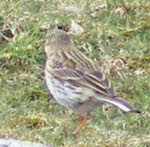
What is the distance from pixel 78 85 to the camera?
7.57m

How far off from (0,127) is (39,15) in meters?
2.43

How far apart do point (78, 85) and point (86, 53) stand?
203 cm

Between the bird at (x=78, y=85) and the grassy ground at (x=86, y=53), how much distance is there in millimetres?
292

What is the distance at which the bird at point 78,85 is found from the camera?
7395 mm

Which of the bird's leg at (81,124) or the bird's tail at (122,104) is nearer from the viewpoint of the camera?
the bird's tail at (122,104)

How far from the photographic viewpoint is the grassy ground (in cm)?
788

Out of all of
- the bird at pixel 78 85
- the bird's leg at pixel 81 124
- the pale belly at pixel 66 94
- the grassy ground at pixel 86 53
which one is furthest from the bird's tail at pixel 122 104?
the bird's leg at pixel 81 124

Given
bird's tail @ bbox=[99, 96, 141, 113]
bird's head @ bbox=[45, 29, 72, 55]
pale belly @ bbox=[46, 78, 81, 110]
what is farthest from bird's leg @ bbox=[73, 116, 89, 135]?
bird's head @ bbox=[45, 29, 72, 55]

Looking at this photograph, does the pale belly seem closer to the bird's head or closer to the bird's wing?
the bird's wing

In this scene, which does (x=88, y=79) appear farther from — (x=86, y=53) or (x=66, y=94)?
(x=86, y=53)

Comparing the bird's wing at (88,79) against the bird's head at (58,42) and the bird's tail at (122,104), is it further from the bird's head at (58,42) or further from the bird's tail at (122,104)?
the bird's head at (58,42)

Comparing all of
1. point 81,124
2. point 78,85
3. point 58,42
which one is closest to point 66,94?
point 78,85

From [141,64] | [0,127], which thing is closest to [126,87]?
[141,64]

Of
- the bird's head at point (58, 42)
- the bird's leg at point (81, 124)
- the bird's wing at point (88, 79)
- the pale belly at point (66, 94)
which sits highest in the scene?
the bird's head at point (58, 42)
